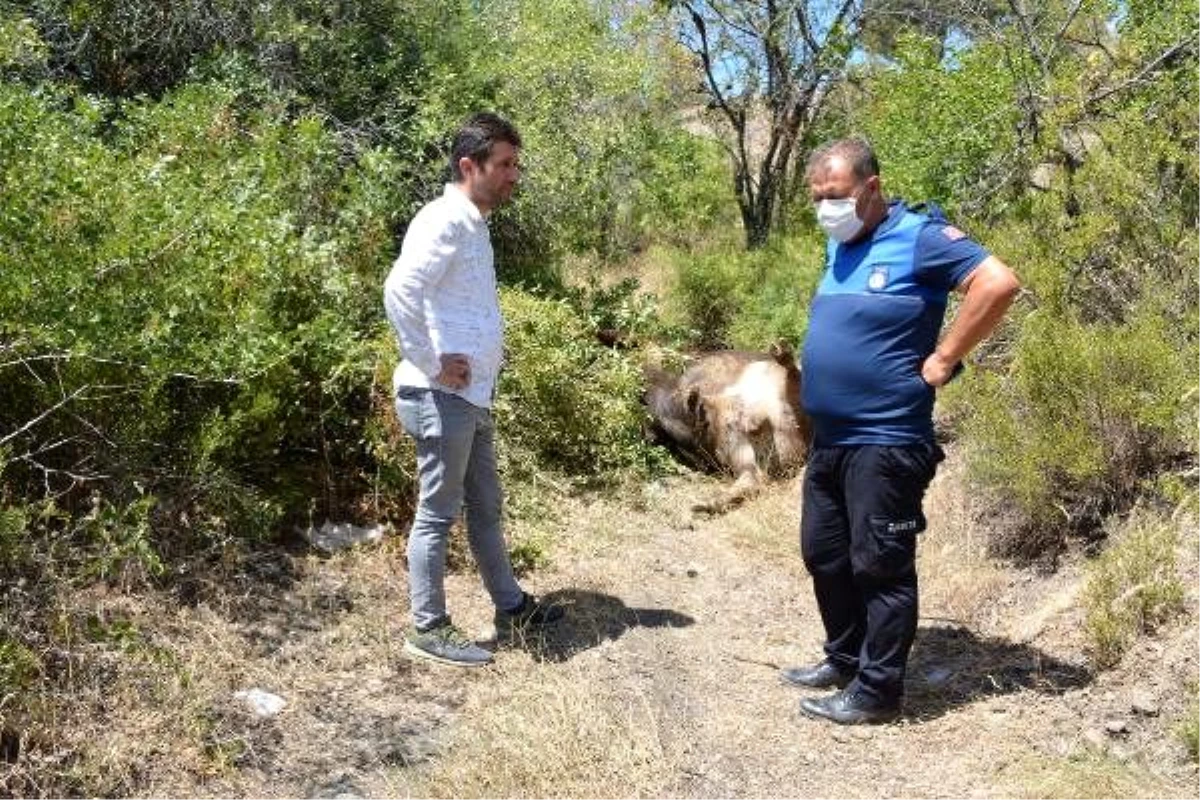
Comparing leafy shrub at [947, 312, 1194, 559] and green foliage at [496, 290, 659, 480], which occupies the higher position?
leafy shrub at [947, 312, 1194, 559]

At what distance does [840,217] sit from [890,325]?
1.17 ft

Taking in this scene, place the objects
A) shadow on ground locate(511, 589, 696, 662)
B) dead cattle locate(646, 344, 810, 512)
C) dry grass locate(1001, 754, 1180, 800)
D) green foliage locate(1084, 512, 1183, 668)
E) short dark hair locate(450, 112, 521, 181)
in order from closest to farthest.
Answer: dry grass locate(1001, 754, 1180, 800)
green foliage locate(1084, 512, 1183, 668)
short dark hair locate(450, 112, 521, 181)
shadow on ground locate(511, 589, 696, 662)
dead cattle locate(646, 344, 810, 512)

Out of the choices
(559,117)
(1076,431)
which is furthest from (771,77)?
(1076,431)

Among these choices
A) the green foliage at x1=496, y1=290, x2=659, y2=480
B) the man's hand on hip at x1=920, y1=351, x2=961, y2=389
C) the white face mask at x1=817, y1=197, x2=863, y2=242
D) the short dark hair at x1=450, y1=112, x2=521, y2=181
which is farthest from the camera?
the green foliage at x1=496, y1=290, x2=659, y2=480

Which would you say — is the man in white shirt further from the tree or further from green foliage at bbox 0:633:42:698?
the tree

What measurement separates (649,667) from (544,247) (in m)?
4.42

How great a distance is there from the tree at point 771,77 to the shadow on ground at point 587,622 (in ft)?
20.3

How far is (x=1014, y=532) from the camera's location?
16.0 feet

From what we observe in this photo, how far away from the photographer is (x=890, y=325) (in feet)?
11.8

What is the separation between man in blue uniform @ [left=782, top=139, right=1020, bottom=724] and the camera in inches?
139

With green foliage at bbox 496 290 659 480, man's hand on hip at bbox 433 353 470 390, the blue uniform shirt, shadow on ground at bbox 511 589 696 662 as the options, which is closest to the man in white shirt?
man's hand on hip at bbox 433 353 470 390

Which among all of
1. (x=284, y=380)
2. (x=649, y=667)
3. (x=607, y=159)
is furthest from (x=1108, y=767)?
(x=607, y=159)

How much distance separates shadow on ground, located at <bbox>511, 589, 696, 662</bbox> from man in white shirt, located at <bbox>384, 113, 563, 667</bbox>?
244mm

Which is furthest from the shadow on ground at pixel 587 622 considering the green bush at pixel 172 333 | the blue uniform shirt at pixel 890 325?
the blue uniform shirt at pixel 890 325
